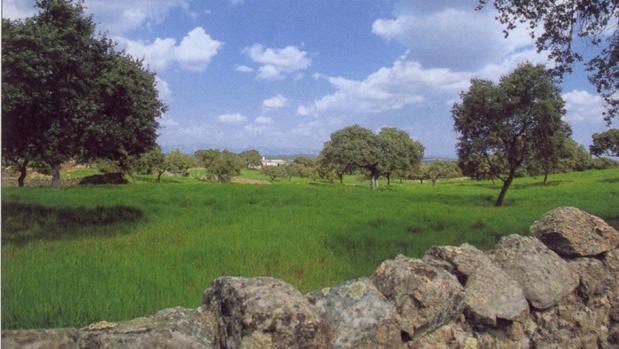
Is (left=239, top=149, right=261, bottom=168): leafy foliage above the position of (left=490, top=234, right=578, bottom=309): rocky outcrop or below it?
above

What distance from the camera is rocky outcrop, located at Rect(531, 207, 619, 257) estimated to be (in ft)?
17.9

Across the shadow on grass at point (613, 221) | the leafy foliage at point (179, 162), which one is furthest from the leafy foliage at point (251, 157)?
the shadow on grass at point (613, 221)

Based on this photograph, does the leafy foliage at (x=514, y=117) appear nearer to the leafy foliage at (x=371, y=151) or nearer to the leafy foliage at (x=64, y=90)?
the leafy foliage at (x=64, y=90)

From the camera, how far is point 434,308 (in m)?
3.87

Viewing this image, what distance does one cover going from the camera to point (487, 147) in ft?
91.3

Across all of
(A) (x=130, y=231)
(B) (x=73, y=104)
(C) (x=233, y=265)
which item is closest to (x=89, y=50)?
(B) (x=73, y=104)

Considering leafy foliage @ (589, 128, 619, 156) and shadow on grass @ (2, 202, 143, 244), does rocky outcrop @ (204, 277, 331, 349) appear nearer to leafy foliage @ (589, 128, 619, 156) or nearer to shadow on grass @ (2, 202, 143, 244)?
shadow on grass @ (2, 202, 143, 244)

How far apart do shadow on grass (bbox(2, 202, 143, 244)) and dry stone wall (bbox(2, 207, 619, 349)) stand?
952 centimetres

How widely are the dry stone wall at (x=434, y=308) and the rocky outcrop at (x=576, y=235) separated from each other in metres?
0.01

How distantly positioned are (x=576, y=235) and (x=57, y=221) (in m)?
14.4

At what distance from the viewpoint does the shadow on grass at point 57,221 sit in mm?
11531

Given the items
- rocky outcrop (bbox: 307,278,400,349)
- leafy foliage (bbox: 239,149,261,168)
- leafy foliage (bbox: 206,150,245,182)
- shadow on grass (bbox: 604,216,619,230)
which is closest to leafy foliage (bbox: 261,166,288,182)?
leafy foliage (bbox: 206,150,245,182)

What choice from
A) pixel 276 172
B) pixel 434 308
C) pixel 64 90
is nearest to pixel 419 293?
pixel 434 308

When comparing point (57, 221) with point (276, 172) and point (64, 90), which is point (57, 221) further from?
point (276, 172)
